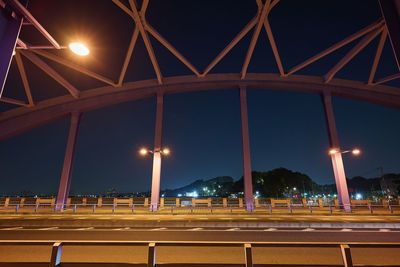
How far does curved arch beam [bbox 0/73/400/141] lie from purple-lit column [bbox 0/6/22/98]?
17614mm

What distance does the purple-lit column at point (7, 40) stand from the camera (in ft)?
12.9

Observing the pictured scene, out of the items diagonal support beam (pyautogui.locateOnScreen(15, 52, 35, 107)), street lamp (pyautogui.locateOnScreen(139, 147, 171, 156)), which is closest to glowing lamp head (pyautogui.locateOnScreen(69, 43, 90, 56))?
street lamp (pyautogui.locateOnScreen(139, 147, 171, 156))

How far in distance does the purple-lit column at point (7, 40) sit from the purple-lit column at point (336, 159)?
23484mm

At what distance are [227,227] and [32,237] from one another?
9.33 m

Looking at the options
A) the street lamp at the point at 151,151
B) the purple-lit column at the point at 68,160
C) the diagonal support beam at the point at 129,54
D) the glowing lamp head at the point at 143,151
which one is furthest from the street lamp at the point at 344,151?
the purple-lit column at the point at 68,160

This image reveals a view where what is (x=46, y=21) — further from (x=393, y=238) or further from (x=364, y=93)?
(x=364, y=93)

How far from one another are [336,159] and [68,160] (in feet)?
89.5

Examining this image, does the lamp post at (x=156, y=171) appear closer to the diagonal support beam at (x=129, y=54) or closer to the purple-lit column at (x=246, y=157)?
the purple-lit column at (x=246, y=157)

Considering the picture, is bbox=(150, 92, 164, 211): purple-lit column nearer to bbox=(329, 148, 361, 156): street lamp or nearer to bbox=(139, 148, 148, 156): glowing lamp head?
bbox=(139, 148, 148, 156): glowing lamp head

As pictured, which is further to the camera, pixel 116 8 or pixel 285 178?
pixel 285 178

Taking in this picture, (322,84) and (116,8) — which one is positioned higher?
(116,8)

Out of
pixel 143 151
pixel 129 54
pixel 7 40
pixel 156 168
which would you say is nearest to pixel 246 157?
pixel 156 168

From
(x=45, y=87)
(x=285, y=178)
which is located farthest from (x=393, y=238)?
(x=285, y=178)

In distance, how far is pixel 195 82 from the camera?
22.0 m
